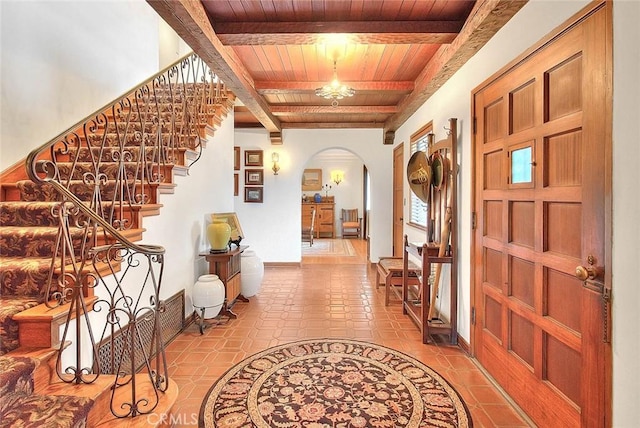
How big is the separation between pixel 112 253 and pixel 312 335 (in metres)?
1.83

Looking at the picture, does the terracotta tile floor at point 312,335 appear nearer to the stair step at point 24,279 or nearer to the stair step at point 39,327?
the stair step at point 39,327

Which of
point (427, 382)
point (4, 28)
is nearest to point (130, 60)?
point (4, 28)

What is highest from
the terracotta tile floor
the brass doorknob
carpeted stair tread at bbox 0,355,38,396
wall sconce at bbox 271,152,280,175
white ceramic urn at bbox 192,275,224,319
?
wall sconce at bbox 271,152,280,175

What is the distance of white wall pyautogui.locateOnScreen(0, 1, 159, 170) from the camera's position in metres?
2.46

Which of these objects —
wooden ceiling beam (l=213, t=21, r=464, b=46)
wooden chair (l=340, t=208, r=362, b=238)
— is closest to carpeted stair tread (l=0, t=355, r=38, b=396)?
wooden ceiling beam (l=213, t=21, r=464, b=46)

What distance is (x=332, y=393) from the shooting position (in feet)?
6.53

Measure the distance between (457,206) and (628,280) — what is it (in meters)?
1.61

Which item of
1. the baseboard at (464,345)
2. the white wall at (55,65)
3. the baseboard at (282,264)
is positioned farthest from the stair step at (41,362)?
the baseboard at (282,264)

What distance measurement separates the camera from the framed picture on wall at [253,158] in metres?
5.81

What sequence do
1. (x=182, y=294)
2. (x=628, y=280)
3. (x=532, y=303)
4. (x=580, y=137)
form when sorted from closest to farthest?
(x=628, y=280) < (x=580, y=137) < (x=532, y=303) < (x=182, y=294)

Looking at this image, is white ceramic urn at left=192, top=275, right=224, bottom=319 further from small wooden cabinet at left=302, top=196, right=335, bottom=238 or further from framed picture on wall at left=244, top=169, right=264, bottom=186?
small wooden cabinet at left=302, top=196, right=335, bottom=238

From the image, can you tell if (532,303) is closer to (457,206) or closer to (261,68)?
(457,206)

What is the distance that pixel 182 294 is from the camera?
3045mm

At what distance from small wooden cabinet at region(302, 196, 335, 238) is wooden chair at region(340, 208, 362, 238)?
45 cm
